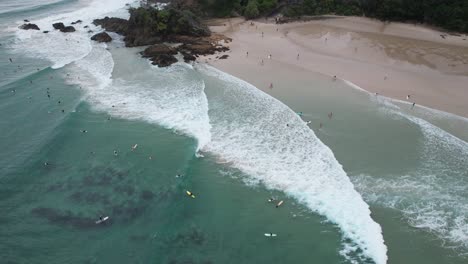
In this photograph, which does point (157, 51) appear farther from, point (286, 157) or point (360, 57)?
point (286, 157)

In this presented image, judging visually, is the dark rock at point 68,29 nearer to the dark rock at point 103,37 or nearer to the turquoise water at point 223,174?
the dark rock at point 103,37

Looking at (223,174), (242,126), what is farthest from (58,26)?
(223,174)

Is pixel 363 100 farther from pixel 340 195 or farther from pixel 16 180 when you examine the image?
pixel 16 180

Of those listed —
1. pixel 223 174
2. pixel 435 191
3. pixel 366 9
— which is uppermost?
pixel 366 9

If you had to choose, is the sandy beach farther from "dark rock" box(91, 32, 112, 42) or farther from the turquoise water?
"dark rock" box(91, 32, 112, 42)

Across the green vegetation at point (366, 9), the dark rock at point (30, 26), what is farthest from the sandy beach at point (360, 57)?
the dark rock at point (30, 26)

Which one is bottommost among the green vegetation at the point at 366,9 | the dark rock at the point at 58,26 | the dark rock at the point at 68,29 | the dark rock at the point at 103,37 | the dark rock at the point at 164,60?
the dark rock at the point at 164,60

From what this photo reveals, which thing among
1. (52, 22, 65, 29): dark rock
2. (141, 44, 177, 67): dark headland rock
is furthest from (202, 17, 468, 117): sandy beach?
(52, 22, 65, 29): dark rock
